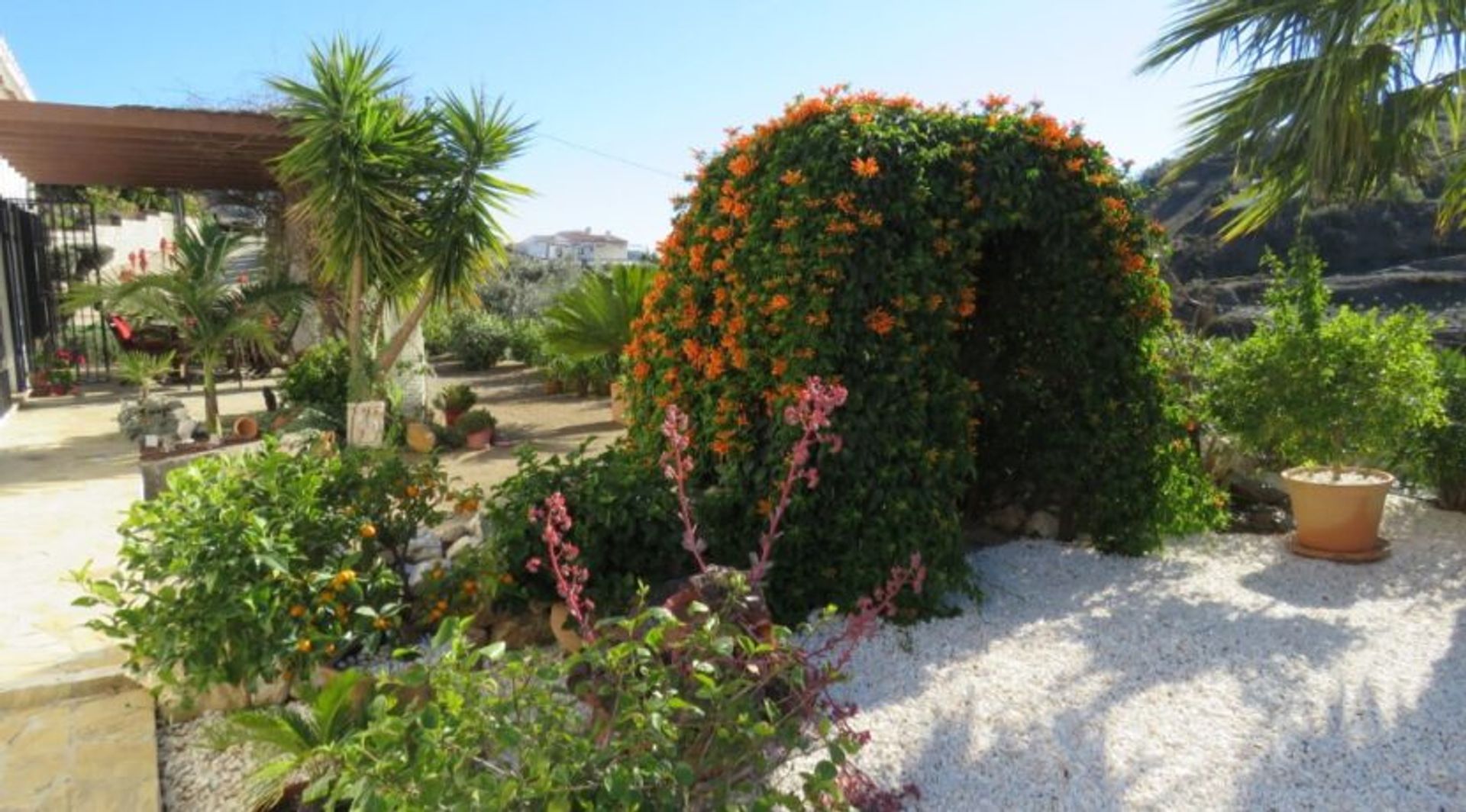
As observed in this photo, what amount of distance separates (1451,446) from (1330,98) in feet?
7.08

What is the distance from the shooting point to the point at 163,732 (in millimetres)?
3127

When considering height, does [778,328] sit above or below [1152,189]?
below

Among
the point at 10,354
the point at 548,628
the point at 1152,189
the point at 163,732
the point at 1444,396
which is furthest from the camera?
the point at 10,354

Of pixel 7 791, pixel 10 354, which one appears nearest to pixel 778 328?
pixel 7 791

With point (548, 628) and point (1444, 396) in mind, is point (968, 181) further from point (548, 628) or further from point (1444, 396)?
point (1444, 396)

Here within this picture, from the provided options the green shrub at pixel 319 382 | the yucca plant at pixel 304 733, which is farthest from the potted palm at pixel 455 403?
the yucca plant at pixel 304 733

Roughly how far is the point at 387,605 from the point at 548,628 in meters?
0.57

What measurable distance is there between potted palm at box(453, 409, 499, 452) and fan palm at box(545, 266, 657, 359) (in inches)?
52.0

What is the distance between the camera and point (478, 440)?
28.9 feet

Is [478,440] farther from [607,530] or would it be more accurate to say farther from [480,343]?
[480,343]

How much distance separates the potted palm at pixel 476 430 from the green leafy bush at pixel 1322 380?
20.1 feet

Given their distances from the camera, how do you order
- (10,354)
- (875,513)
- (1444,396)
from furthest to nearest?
1. (10,354)
2. (1444,396)
3. (875,513)

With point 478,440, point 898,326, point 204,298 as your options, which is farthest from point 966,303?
point 204,298

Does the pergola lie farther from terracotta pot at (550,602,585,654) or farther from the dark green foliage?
terracotta pot at (550,602,585,654)
